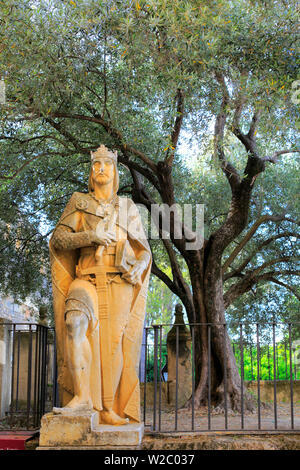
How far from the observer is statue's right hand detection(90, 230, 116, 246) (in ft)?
18.4

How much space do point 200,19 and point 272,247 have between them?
24.2ft

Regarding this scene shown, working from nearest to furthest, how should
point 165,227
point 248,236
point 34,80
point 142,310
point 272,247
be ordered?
1. point 142,310
2. point 34,80
3. point 165,227
4. point 248,236
5. point 272,247

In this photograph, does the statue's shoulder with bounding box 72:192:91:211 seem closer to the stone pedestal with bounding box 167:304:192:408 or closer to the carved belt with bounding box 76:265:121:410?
the carved belt with bounding box 76:265:121:410

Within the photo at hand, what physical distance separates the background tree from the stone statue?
2.57 metres

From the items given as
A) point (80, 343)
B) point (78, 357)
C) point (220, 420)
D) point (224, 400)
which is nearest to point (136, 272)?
point (80, 343)

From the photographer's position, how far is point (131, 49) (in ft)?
25.1

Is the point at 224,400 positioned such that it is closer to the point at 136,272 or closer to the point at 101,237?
the point at 136,272

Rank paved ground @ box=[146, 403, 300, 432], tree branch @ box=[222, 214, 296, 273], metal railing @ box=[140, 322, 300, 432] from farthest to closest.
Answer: tree branch @ box=[222, 214, 296, 273]
paved ground @ box=[146, 403, 300, 432]
metal railing @ box=[140, 322, 300, 432]

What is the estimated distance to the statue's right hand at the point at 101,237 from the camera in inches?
221

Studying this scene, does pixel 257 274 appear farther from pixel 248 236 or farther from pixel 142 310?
pixel 142 310

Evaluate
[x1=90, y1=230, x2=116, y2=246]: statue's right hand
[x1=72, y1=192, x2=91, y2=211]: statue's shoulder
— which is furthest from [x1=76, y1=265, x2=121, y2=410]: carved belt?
[x1=72, y1=192, x2=91, y2=211]: statue's shoulder

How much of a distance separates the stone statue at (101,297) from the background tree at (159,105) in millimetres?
2572

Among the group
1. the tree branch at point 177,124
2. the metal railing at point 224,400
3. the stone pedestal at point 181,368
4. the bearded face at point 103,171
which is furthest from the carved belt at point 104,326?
the stone pedestal at point 181,368

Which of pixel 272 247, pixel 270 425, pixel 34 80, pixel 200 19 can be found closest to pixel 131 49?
pixel 200 19
